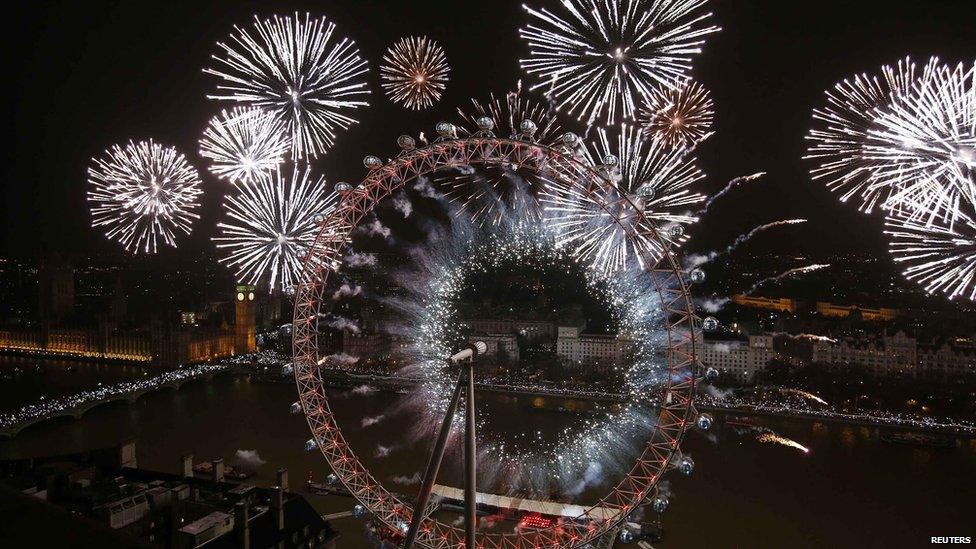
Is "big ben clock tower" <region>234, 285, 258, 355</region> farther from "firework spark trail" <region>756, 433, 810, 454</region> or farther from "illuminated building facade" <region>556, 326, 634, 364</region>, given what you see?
"firework spark trail" <region>756, 433, 810, 454</region>

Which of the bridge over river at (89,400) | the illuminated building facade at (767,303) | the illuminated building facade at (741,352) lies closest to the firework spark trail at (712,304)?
the illuminated building facade at (767,303)

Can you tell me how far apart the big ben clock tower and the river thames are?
1191 cm

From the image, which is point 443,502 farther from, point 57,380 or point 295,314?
point 57,380

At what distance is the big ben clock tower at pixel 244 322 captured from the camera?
37938 mm

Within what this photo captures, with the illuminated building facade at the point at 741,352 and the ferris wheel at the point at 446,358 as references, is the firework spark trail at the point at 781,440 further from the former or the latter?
the ferris wheel at the point at 446,358

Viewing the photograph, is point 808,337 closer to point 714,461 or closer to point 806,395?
point 806,395

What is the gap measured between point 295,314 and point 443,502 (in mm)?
6378

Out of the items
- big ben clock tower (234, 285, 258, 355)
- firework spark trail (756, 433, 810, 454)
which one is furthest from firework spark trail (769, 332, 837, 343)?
big ben clock tower (234, 285, 258, 355)

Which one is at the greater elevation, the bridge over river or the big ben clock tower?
the big ben clock tower

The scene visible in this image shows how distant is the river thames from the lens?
1302 cm

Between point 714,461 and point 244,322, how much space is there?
29.9m

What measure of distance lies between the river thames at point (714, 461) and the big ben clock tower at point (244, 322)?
11908mm

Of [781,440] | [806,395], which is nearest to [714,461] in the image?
[781,440]

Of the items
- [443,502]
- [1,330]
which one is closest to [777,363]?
[443,502]
